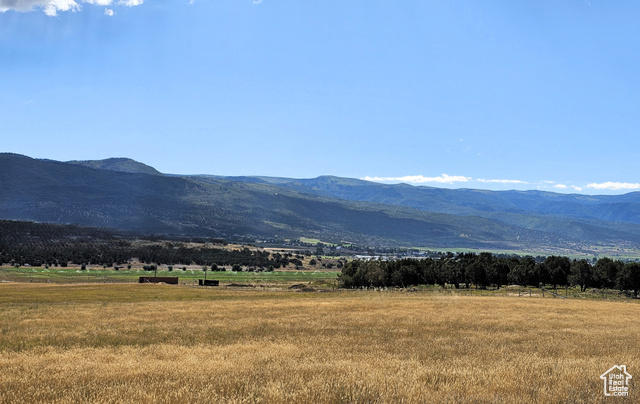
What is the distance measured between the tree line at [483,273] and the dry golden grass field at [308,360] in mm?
85072

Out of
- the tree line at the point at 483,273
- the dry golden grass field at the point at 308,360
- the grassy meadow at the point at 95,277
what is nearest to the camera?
the dry golden grass field at the point at 308,360

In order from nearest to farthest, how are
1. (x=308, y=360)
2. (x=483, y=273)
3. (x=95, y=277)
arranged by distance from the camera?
1. (x=308, y=360)
2. (x=483, y=273)
3. (x=95, y=277)

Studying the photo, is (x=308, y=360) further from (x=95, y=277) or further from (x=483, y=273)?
(x=95, y=277)

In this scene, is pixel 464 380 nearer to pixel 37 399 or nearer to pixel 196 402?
pixel 196 402

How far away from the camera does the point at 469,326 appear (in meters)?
31.1

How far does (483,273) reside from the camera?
4560 inches

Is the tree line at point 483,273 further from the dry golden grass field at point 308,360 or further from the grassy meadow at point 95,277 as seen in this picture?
the dry golden grass field at point 308,360

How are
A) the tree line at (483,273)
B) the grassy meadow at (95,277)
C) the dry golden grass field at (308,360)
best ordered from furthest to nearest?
the tree line at (483,273) → the grassy meadow at (95,277) → the dry golden grass field at (308,360)

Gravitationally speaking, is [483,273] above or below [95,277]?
above

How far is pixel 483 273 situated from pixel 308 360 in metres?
106

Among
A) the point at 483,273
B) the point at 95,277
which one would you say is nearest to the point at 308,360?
the point at 483,273

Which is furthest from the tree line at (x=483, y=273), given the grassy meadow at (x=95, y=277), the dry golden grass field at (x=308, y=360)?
the dry golden grass field at (x=308, y=360)

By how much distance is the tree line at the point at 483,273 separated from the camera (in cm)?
11531

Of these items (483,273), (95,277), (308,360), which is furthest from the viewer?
(95,277)
